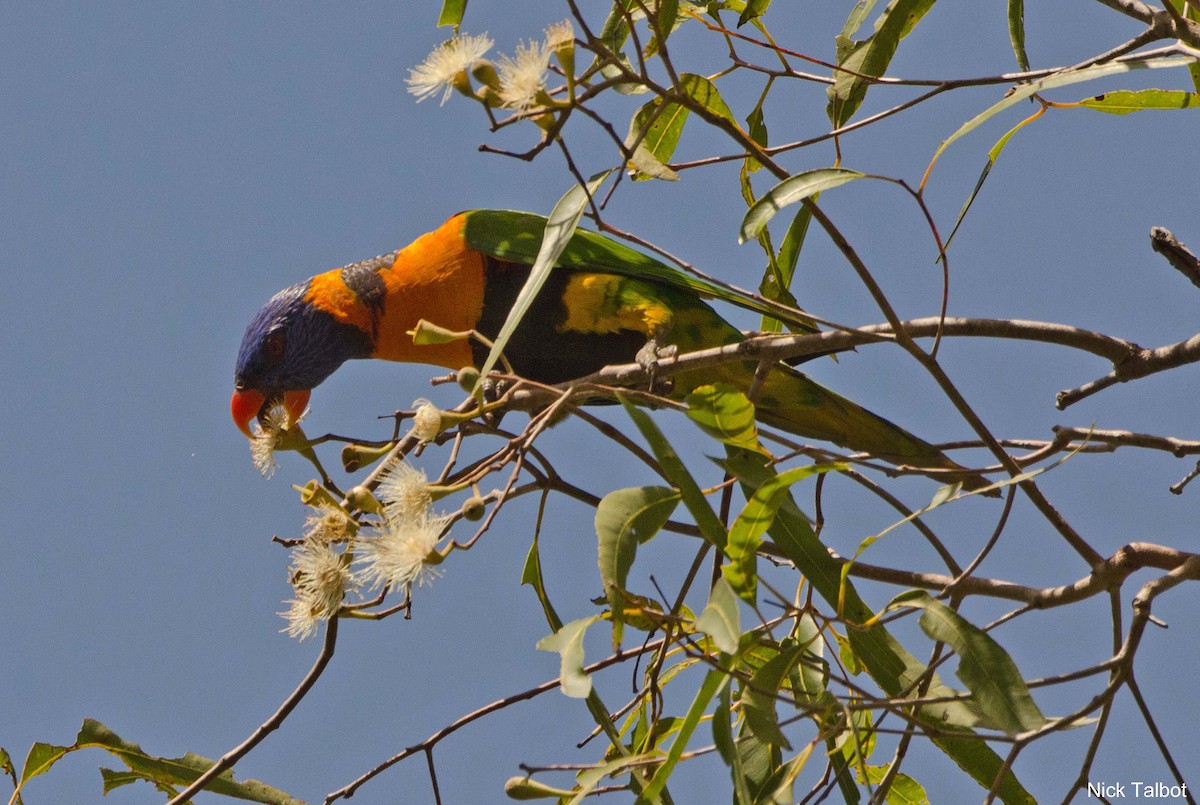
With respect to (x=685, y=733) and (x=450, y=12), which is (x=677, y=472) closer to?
(x=685, y=733)

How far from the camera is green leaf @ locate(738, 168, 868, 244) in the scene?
4.15 feet

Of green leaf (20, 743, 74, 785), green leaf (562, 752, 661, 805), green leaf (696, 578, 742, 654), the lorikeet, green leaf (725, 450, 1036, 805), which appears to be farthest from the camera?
the lorikeet

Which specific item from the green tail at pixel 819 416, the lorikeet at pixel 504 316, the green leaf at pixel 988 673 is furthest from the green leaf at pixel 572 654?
the lorikeet at pixel 504 316

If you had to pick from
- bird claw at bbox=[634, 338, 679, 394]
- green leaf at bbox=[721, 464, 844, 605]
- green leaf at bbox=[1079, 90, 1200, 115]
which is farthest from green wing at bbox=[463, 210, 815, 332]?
green leaf at bbox=[721, 464, 844, 605]

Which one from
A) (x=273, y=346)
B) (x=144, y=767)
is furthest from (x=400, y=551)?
(x=273, y=346)

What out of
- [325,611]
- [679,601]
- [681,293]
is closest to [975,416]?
[679,601]

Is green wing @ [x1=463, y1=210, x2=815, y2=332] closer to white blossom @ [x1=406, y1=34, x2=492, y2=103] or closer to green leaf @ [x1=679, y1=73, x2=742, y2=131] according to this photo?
green leaf @ [x1=679, y1=73, x2=742, y2=131]

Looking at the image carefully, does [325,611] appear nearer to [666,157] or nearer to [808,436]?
[666,157]

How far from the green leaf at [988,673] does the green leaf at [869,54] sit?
0.94m

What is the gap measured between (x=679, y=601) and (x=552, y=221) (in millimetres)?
652

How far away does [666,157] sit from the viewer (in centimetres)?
208

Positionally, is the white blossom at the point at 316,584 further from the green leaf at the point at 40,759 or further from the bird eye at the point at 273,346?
the bird eye at the point at 273,346

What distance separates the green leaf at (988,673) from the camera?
1.18 m

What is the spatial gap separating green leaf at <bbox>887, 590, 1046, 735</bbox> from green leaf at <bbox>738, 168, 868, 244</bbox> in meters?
0.50
